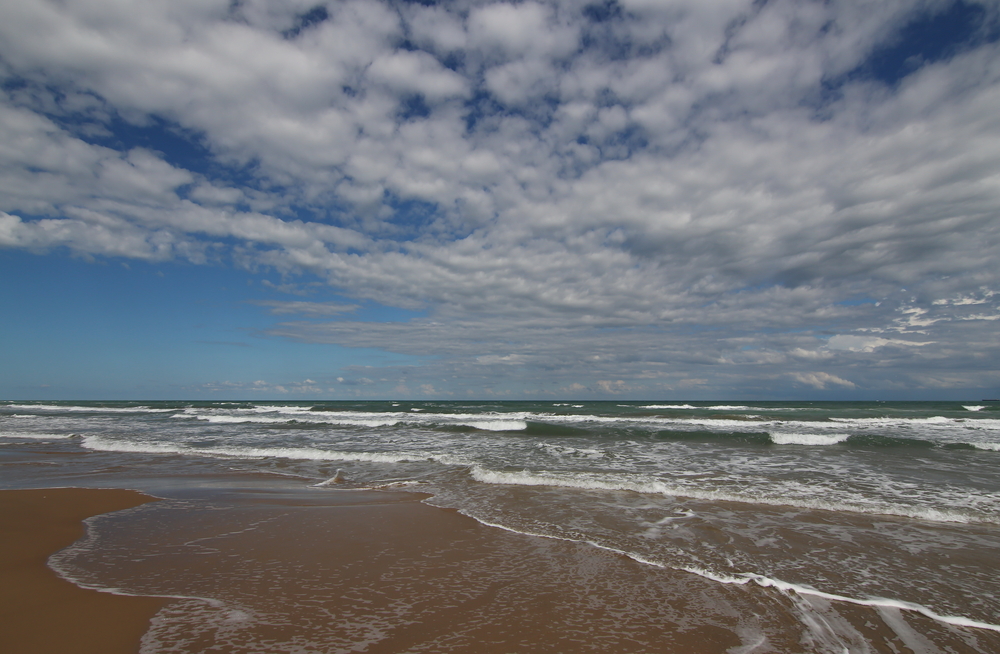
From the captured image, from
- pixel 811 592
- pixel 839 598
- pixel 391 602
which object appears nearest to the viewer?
pixel 391 602

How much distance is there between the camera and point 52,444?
56.1 feet

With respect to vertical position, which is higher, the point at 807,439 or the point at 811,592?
the point at 807,439

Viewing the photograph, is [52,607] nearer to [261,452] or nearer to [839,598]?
[839,598]

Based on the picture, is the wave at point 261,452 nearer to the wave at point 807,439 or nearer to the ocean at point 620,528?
the ocean at point 620,528

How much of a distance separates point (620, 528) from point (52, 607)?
6.57 metres

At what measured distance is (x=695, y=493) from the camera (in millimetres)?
9031

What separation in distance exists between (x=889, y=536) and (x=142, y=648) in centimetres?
910

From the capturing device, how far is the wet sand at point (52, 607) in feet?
11.4

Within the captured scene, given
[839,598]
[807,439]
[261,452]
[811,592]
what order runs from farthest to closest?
[807,439] < [261,452] < [811,592] < [839,598]

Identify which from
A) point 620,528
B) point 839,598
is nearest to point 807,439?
point 620,528

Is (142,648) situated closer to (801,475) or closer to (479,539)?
(479,539)

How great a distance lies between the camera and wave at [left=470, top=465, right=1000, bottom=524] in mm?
7535

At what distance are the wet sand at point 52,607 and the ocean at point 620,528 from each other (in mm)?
199

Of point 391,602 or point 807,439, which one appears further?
point 807,439
